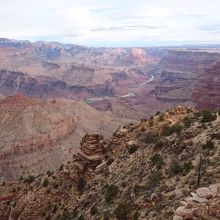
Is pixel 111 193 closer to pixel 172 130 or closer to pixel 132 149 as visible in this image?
pixel 132 149

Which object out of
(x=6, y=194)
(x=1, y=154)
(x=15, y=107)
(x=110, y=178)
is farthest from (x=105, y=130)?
(x=110, y=178)

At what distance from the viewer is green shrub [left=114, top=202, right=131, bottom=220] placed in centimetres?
1831

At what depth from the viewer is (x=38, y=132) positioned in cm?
9431

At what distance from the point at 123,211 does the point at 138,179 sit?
345 centimetres

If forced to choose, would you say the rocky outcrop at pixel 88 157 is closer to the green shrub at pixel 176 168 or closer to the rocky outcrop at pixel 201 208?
the green shrub at pixel 176 168

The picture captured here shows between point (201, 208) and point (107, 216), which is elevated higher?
point (201, 208)

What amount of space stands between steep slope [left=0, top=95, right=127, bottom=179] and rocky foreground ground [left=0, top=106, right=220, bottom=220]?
154 ft

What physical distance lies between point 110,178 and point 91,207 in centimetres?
264

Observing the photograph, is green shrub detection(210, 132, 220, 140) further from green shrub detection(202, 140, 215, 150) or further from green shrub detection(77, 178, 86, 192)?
green shrub detection(77, 178, 86, 192)

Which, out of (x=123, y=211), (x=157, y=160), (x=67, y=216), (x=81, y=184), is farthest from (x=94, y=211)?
(x=81, y=184)

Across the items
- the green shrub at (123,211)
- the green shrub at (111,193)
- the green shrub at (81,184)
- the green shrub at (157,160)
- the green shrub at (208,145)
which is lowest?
the green shrub at (81,184)

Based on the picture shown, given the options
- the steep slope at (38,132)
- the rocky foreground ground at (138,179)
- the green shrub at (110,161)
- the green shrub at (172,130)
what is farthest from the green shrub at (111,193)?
the steep slope at (38,132)

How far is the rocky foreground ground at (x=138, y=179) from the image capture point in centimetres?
1688

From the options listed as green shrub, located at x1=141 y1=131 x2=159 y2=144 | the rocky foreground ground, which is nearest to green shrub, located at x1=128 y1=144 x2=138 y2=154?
the rocky foreground ground
